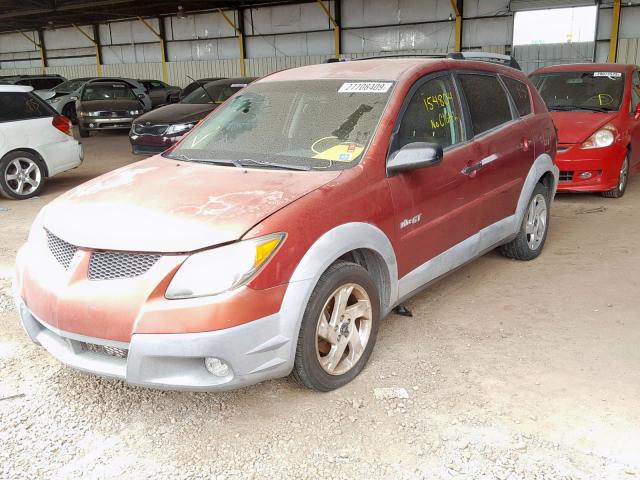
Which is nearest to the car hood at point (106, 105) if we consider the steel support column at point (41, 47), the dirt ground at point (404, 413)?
the dirt ground at point (404, 413)

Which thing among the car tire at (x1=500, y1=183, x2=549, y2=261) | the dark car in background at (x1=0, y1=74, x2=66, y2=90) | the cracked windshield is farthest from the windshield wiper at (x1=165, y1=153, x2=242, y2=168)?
the dark car in background at (x1=0, y1=74, x2=66, y2=90)

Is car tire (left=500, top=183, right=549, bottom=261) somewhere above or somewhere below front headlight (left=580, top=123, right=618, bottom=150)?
below

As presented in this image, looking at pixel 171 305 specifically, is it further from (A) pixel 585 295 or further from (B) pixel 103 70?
(B) pixel 103 70

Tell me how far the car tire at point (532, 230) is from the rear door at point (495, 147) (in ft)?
1.22

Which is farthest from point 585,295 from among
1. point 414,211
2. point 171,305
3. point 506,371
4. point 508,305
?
point 171,305

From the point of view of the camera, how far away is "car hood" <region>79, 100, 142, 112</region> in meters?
15.1

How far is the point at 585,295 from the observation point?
4258mm

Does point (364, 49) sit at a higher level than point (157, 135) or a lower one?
higher

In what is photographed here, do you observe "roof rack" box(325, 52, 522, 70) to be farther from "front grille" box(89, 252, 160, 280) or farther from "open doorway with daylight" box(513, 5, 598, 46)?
"open doorway with daylight" box(513, 5, 598, 46)

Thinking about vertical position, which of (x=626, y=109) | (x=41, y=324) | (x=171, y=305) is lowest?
(x=41, y=324)

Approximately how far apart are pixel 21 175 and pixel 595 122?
24.2ft

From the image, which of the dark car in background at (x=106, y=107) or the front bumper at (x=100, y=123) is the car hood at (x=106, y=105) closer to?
the dark car in background at (x=106, y=107)

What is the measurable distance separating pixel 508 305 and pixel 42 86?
19.4 m

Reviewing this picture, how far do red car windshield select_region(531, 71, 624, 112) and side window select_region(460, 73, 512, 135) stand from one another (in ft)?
11.9
